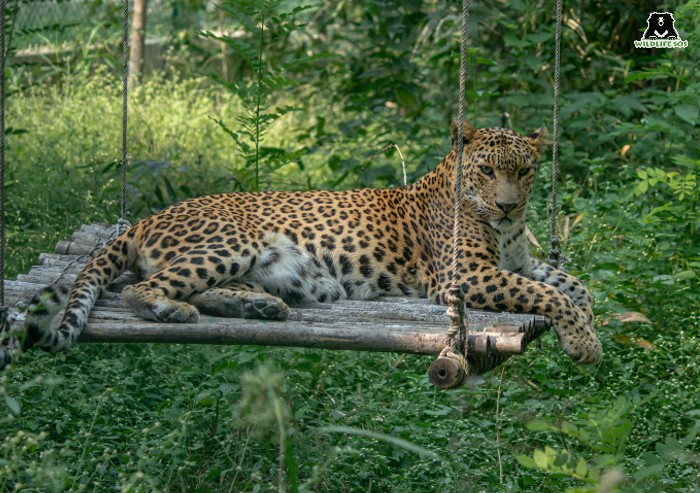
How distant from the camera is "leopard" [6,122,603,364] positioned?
5.27 m

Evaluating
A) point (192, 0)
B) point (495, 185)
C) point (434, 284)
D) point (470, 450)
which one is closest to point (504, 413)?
point (470, 450)

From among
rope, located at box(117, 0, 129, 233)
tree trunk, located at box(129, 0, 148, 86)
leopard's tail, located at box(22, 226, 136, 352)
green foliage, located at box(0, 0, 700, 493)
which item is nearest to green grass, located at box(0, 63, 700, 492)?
green foliage, located at box(0, 0, 700, 493)

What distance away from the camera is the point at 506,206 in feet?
19.0

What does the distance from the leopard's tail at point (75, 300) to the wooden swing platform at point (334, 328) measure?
0.24 feet

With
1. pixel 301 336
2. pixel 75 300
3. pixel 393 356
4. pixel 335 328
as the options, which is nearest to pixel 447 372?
pixel 335 328

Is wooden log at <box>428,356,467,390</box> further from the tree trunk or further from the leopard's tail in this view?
Answer: the tree trunk

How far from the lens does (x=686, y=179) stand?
7426 millimetres

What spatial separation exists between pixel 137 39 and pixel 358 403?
26.7ft

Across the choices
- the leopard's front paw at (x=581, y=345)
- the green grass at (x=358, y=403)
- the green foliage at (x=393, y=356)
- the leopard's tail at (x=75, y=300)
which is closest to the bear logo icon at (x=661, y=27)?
the green foliage at (x=393, y=356)

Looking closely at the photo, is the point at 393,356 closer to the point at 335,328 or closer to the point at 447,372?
the point at 335,328

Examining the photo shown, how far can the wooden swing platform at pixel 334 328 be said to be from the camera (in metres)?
4.33

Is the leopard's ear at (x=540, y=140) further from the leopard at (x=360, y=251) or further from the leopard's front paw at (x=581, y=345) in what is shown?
the leopard's front paw at (x=581, y=345)

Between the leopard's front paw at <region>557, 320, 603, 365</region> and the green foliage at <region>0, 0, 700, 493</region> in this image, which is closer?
the green foliage at <region>0, 0, 700, 493</region>

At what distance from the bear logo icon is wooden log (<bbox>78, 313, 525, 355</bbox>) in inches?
223
